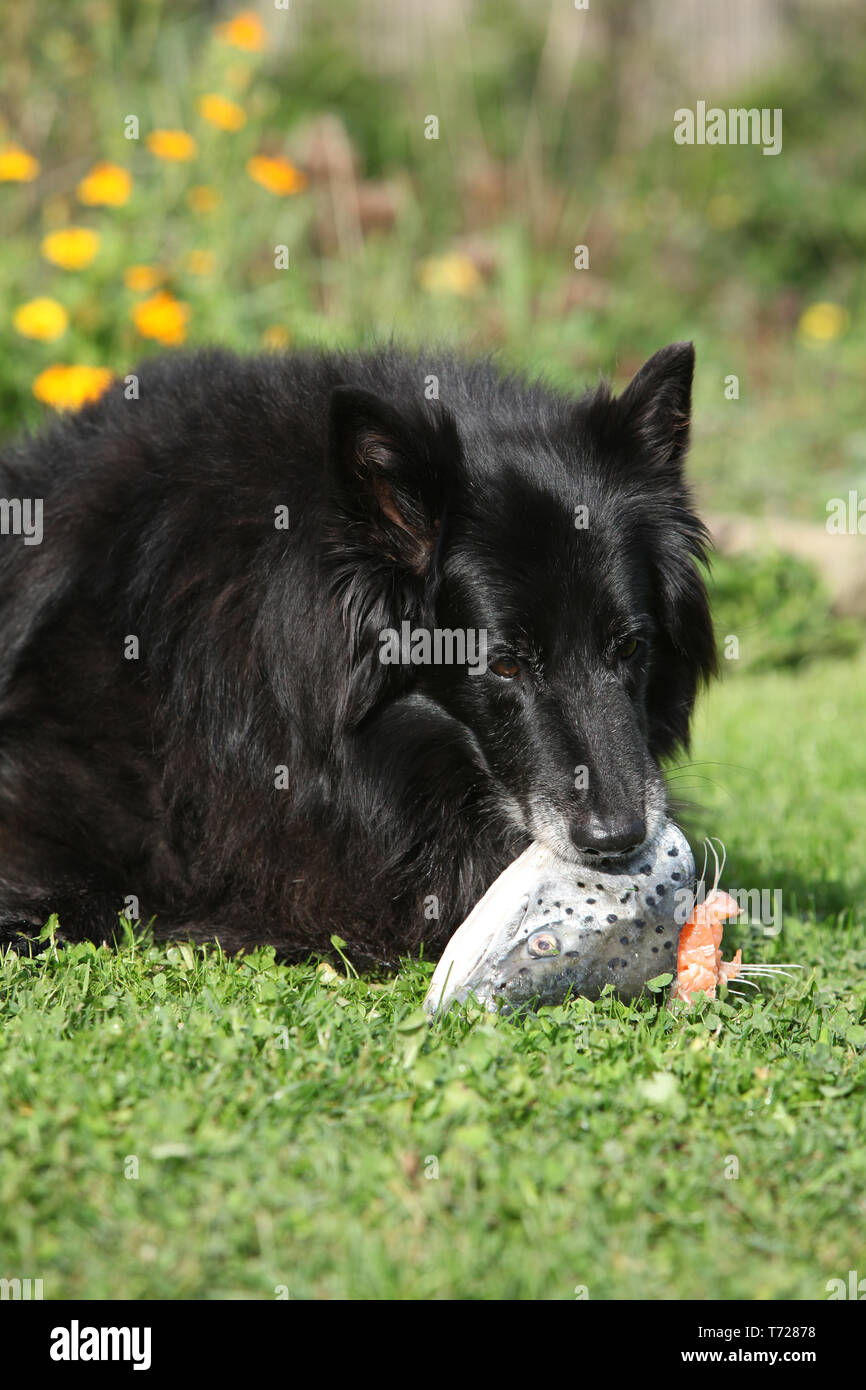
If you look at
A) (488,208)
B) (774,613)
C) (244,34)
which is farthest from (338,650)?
(488,208)

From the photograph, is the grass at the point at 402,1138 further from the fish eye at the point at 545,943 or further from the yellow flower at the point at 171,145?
the yellow flower at the point at 171,145

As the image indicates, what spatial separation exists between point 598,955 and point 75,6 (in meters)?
8.04

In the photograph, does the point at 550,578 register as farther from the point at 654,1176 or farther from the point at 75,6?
the point at 75,6

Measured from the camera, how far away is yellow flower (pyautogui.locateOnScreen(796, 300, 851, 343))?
33.7 feet

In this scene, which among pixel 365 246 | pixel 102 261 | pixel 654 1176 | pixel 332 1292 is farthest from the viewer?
pixel 365 246

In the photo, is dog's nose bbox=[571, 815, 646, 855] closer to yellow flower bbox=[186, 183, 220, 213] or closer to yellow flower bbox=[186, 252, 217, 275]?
yellow flower bbox=[186, 252, 217, 275]

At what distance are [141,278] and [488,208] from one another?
4000 millimetres

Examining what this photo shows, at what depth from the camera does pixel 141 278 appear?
23.6 feet

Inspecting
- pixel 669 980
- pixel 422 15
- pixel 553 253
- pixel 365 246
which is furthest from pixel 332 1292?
pixel 422 15

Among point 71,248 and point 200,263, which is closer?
point 71,248

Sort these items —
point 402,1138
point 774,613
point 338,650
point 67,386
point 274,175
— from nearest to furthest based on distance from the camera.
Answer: point 402,1138
point 338,650
point 67,386
point 274,175
point 774,613

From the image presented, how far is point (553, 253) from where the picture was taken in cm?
1024

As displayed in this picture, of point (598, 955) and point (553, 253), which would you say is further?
point (553, 253)

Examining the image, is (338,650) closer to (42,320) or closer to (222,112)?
(42,320)
